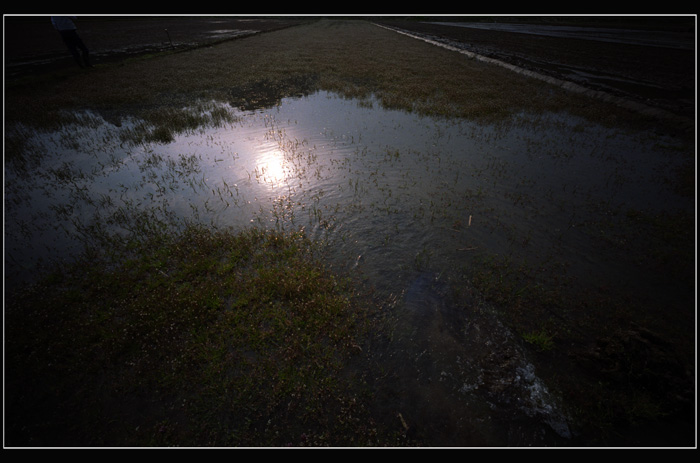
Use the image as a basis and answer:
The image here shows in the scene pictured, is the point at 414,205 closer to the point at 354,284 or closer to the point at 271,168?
the point at 354,284

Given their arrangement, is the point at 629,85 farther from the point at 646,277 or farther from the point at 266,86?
the point at 266,86

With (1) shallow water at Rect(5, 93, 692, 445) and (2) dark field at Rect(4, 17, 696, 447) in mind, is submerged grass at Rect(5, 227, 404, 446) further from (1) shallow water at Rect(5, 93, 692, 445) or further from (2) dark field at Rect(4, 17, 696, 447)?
(1) shallow water at Rect(5, 93, 692, 445)

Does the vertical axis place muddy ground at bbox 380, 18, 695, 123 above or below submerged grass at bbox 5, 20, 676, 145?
below

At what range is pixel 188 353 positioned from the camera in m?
4.75

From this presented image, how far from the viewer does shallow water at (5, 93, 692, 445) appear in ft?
14.6

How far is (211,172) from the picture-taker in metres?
10.0

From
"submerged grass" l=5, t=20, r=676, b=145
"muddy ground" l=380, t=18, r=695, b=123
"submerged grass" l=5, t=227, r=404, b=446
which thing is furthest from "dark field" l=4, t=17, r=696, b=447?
"muddy ground" l=380, t=18, r=695, b=123

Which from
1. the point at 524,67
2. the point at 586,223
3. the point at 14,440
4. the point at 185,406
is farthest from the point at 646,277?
the point at 524,67

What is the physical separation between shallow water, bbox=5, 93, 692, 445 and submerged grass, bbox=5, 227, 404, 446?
3.37ft

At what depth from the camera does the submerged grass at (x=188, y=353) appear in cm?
394

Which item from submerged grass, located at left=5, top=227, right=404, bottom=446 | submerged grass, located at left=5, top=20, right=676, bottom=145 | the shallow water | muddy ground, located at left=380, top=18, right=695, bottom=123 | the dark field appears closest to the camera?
submerged grass, located at left=5, top=227, right=404, bottom=446

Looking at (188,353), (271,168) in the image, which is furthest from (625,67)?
(188,353)

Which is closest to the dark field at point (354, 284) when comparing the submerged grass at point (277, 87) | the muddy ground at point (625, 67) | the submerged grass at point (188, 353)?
the submerged grass at point (188, 353)

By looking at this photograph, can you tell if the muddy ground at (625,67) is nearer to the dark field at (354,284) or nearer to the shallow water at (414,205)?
the dark field at (354,284)
